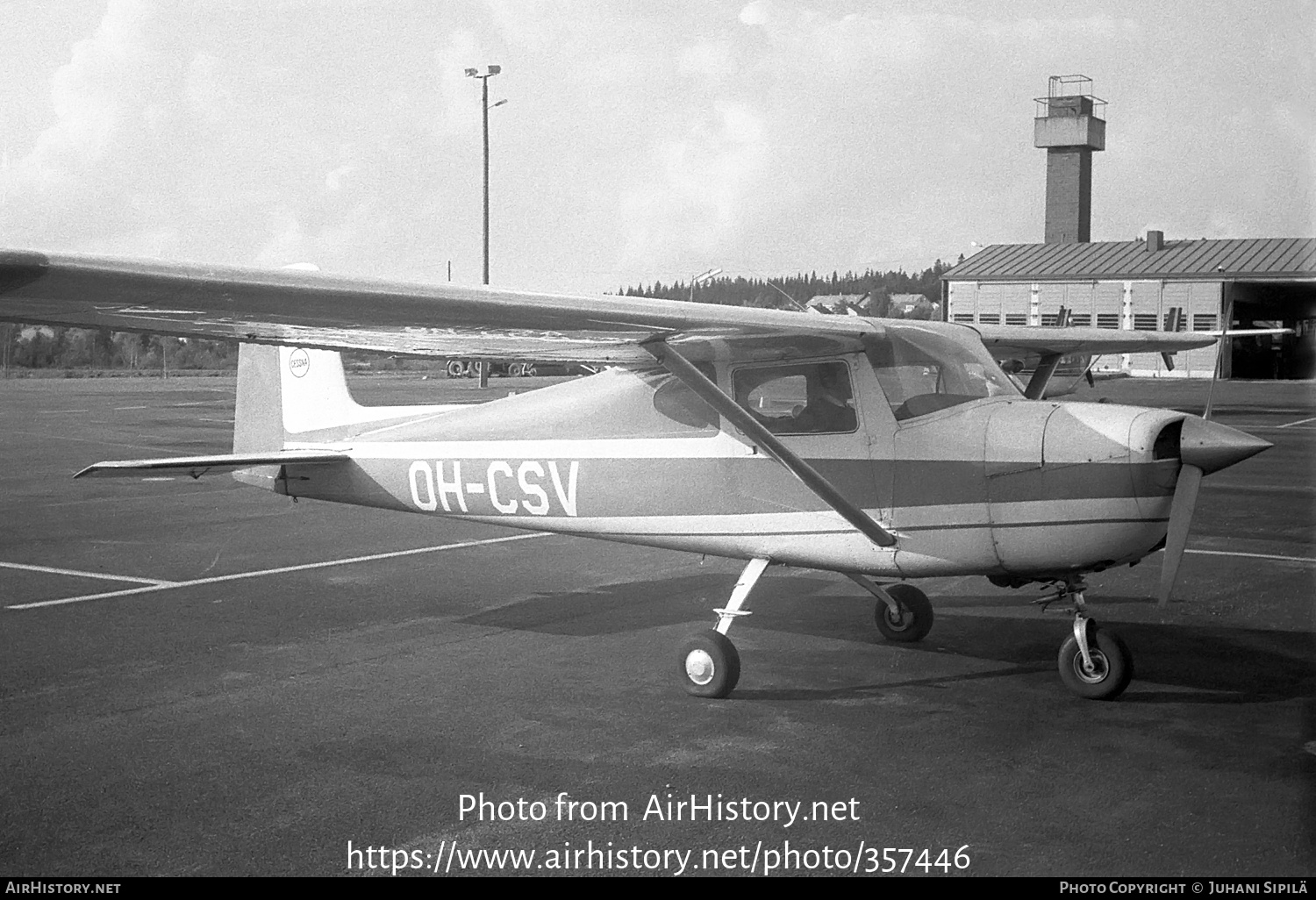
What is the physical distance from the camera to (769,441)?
645 cm

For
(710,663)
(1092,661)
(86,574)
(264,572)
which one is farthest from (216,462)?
(1092,661)

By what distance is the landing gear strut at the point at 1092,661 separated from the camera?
616 cm

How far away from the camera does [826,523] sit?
21.7 feet

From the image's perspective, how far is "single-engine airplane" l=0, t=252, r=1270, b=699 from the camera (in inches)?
219

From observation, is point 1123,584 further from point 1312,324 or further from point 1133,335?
point 1312,324

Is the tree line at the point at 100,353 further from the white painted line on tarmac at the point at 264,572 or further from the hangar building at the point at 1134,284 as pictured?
the white painted line on tarmac at the point at 264,572

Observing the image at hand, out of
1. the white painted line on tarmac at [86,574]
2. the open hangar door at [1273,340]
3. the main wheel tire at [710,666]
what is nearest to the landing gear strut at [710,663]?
the main wheel tire at [710,666]

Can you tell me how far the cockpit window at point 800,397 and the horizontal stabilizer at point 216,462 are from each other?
3.14 meters

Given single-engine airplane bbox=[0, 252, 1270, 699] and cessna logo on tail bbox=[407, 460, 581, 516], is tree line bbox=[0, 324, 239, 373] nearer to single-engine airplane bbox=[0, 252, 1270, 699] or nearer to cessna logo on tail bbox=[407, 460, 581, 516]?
cessna logo on tail bbox=[407, 460, 581, 516]

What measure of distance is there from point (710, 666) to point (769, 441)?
3.93 feet

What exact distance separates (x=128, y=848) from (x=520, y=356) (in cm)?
424

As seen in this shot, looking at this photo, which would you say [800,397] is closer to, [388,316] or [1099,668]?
[1099,668]

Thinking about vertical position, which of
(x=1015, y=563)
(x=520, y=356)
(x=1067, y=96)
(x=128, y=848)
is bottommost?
(x=128, y=848)

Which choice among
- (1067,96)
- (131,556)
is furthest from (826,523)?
(1067,96)
